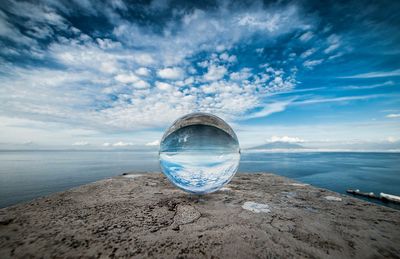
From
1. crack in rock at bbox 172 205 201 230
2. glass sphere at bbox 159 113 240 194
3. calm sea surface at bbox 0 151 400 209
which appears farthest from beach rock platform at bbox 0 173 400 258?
calm sea surface at bbox 0 151 400 209

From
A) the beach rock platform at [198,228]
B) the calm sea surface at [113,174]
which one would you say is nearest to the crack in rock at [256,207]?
the beach rock platform at [198,228]

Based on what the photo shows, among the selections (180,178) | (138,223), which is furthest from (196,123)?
(138,223)

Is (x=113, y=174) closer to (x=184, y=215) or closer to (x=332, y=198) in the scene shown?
(x=184, y=215)

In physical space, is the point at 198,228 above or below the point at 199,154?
below

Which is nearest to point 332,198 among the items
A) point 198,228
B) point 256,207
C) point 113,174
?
point 256,207

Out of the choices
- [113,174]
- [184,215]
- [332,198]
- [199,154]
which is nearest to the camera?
[184,215]

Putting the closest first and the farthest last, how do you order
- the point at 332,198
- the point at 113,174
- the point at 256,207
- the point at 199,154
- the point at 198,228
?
the point at 198,228, the point at 256,207, the point at 199,154, the point at 332,198, the point at 113,174

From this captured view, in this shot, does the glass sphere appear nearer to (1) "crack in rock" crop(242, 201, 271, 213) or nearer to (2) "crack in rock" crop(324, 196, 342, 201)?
(1) "crack in rock" crop(242, 201, 271, 213)
